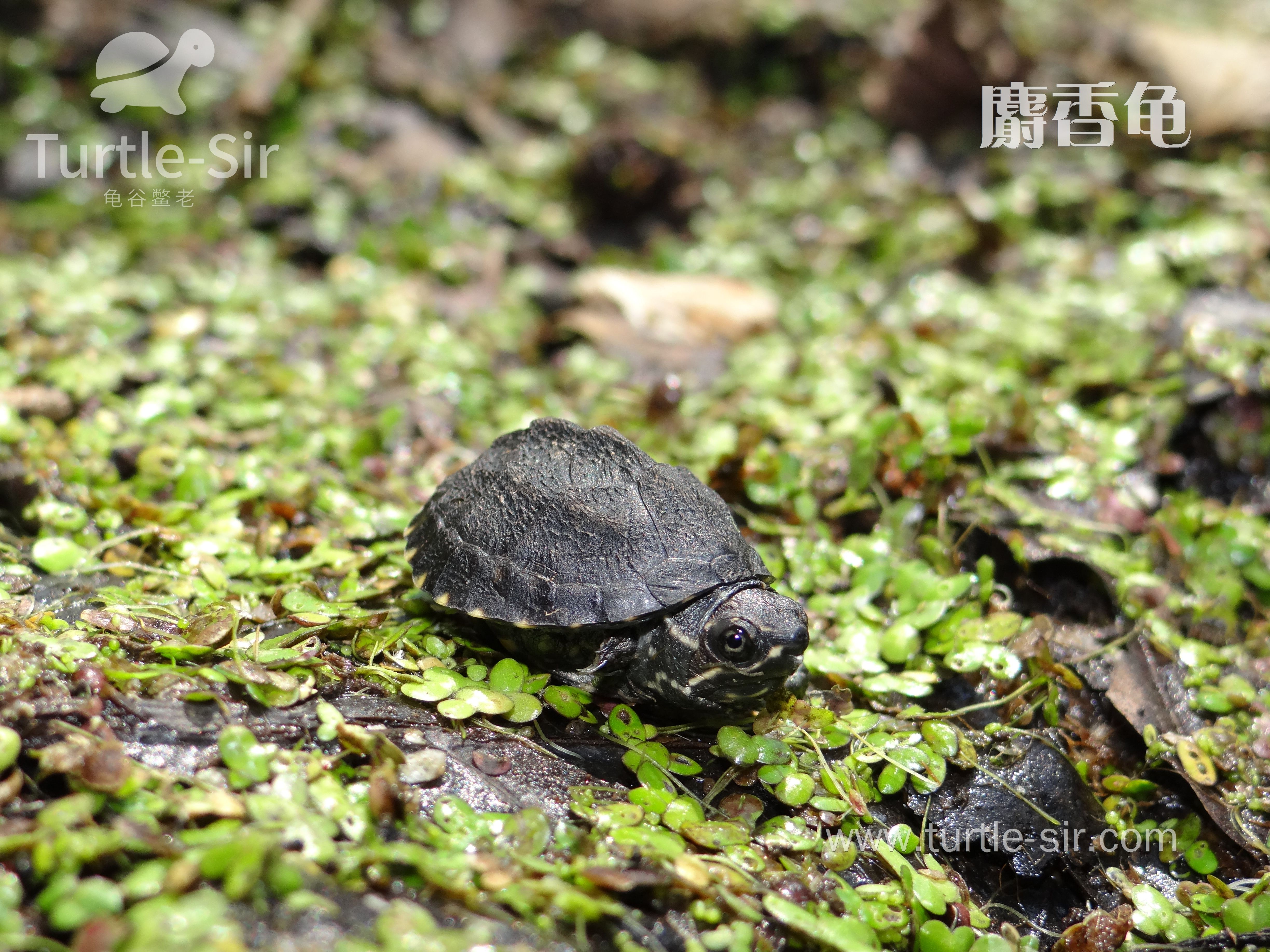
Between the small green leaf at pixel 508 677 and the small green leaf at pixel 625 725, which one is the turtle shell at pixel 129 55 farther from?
the small green leaf at pixel 625 725

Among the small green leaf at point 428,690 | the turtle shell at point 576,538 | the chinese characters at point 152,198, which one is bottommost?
the small green leaf at point 428,690

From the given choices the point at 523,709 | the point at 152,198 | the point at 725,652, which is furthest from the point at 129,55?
the point at 725,652

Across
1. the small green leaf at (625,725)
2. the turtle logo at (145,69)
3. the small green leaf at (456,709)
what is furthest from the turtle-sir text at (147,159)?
the small green leaf at (625,725)

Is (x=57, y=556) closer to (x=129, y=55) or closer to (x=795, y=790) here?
(x=795, y=790)

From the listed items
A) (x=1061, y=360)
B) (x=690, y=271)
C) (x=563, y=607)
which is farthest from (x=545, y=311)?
(x=563, y=607)

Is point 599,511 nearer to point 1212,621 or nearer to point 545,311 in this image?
point 1212,621

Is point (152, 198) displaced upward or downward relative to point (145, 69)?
downward

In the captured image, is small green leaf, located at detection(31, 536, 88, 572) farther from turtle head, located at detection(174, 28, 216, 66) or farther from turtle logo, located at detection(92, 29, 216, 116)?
turtle head, located at detection(174, 28, 216, 66)
